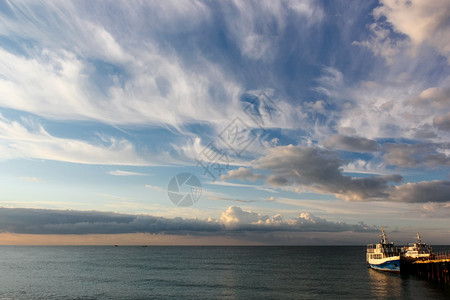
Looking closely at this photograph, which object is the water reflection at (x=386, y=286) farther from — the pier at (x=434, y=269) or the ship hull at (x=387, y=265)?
the pier at (x=434, y=269)

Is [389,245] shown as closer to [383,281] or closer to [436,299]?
[383,281]

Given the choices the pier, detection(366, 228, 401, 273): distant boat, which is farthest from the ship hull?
the pier

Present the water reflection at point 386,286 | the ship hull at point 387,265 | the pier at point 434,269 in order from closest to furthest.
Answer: the water reflection at point 386,286 < the pier at point 434,269 < the ship hull at point 387,265

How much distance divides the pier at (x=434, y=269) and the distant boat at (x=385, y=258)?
20.2ft

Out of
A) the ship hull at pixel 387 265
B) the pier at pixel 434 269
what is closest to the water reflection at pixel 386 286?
the ship hull at pixel 387 265

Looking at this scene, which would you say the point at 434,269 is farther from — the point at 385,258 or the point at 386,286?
the point at 386,286

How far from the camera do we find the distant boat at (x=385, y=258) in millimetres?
107062

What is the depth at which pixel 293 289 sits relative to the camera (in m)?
80.2

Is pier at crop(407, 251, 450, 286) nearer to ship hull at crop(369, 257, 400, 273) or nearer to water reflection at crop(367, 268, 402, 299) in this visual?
ship hull at crop(369, 257, 400, 273)

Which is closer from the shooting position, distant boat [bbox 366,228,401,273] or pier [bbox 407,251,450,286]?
pier [bbox 407,251,450,286]

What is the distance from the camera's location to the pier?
87875 millimetres

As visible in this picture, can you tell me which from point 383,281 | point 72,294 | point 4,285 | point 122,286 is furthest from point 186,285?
point 383,281

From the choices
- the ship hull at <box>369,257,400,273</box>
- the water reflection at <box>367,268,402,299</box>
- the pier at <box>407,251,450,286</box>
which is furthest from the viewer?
the ship hull at <box>369,257,400,273</box>

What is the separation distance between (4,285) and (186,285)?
5336 centimetres
